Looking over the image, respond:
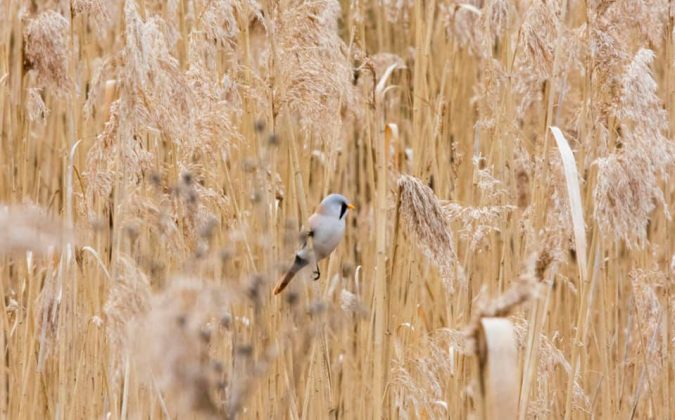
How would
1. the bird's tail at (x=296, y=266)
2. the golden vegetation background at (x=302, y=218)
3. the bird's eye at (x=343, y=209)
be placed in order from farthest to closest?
the bird's eye at (x=343, y=209) < the bird's tail at (x=296, y=266) < the golden vegetation background at (x=302, y=218)

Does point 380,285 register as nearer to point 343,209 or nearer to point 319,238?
point 319,238

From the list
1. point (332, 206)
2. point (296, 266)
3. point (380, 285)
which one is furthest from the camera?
point (332, 206)

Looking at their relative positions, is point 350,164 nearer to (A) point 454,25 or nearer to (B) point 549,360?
(A) point 454,25

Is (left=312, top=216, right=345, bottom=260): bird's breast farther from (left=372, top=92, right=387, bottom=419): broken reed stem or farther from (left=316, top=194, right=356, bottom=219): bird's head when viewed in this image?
Answer: (left=372, top=92, right=387, bottom=419): broken reed stem

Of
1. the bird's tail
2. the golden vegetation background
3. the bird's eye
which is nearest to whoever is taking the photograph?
the golden vegetation background

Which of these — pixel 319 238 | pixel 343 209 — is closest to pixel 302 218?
pixel 319 238

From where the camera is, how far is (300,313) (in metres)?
1.86

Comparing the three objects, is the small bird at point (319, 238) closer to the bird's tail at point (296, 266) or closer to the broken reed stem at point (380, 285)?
the bird's tail at point (296, 266)

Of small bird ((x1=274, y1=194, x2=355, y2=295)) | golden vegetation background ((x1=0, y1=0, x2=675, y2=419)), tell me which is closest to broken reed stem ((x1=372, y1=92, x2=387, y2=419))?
golden vegetation background ((x1=0, y1=0, x2=675, y2=419))

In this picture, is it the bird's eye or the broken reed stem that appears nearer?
the broken reed stem

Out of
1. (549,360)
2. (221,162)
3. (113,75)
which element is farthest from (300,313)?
(113,75)

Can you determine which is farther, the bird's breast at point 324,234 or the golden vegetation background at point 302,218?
the bird's breast at point 324,234

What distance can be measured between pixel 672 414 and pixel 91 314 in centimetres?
132

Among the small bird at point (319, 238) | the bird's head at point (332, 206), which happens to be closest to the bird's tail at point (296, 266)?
the small bird at point (319, 238)
